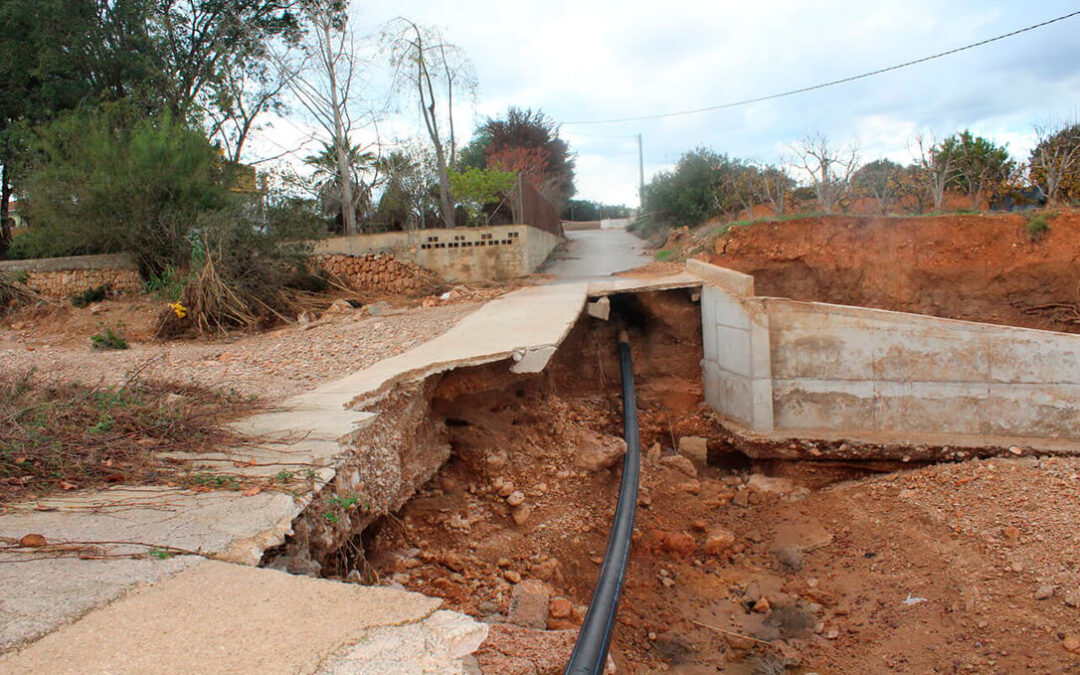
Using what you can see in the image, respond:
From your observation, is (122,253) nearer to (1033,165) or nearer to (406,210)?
(406,210)

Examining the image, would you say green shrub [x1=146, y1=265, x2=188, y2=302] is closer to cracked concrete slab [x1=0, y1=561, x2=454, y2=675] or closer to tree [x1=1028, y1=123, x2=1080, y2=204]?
cracked concrete slab [x1=0, y1=561, x2=454, y2=675]

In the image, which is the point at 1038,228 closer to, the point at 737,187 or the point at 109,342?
the point at 737,187

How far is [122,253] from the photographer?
503 inches

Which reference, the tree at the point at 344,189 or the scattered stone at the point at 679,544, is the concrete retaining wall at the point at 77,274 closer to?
the tree at the point at 344,189

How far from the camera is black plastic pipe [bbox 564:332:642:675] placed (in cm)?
297

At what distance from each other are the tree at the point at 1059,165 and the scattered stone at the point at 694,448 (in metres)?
9.29

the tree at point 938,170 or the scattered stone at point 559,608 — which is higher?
the tree at point 938,170

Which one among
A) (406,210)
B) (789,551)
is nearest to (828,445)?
(789,551)

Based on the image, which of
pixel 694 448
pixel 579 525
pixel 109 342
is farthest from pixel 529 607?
pixel 109 342

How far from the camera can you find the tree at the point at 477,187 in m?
15.3

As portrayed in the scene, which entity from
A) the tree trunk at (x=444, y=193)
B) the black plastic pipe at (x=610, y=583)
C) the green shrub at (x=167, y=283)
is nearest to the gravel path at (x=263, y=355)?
the green shrub at (x=167, y=283)

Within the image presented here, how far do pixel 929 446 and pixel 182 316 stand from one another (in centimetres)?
1010

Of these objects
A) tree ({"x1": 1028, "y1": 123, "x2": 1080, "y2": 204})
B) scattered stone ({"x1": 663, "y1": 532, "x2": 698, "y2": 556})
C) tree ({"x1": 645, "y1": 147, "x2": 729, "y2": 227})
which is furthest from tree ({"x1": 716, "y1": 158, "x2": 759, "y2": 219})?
scattered stone ({"x1": 663, "y1": 532, "x2": 698, "y2": 556})

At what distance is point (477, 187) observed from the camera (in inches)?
603
